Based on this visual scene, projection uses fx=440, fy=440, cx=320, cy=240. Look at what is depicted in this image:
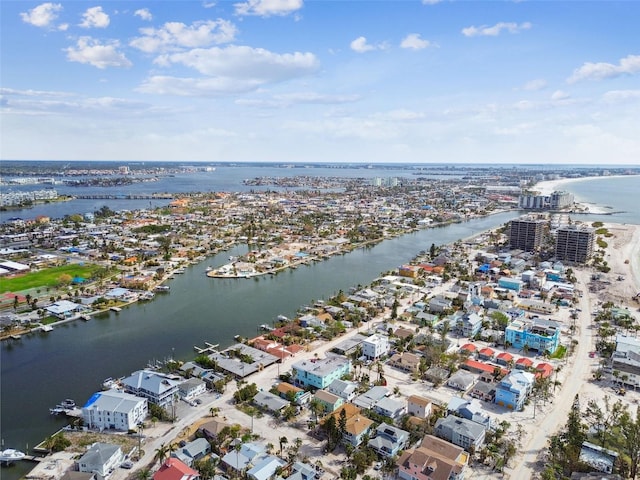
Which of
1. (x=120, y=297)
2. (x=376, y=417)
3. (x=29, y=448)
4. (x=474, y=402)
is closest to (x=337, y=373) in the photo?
(x=376, y=417)

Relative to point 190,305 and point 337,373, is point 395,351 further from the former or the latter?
Answer: point 190,305

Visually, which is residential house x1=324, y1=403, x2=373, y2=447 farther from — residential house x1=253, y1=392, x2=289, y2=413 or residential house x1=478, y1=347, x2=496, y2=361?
residential house x1=478, y1=347, x2=496, y2=361

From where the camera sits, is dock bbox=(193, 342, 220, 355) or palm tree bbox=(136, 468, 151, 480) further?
dock bbox=(193, 342, 220, 355)

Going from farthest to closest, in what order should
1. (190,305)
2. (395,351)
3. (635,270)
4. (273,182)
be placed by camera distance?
(273,182) → (635,270) → (190,305) → (395,351)

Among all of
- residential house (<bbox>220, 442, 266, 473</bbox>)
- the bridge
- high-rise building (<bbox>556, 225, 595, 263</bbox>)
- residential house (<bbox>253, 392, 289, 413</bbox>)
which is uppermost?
the bridge

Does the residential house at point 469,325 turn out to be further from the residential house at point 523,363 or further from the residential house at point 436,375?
the residential house at point 436,375

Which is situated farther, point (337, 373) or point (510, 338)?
point (510, 338)

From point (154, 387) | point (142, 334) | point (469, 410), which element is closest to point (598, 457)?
point (469, 410)

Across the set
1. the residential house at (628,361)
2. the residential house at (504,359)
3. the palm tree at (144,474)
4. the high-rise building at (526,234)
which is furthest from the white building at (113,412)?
the high-rise building at (526,234)

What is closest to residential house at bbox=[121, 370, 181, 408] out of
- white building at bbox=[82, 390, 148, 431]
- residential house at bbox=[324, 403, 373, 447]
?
white building at bbox=[82, 390, 148, 431]
